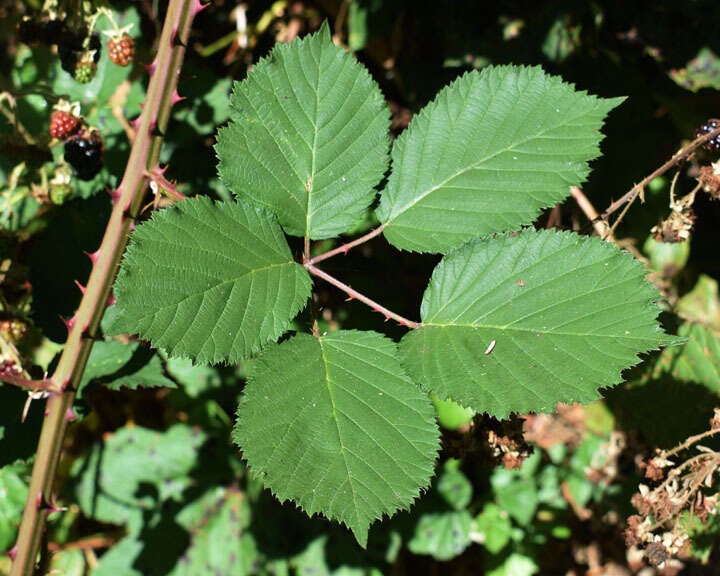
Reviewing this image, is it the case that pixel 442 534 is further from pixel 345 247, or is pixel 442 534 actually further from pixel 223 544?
pixel 345 247

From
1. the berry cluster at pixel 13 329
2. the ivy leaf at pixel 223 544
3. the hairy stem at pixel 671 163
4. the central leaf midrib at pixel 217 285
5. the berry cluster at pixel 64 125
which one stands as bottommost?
the ivy leaf at pixel 223 544

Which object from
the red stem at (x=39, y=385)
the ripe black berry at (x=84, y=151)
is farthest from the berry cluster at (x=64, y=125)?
the red stem at (x=39, y=385)

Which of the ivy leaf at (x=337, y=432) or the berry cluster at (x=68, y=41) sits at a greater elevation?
the berry cluster at (x=68, y=41)

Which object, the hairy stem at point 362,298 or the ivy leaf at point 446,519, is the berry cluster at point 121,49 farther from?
the ivy leaf at point 446,519

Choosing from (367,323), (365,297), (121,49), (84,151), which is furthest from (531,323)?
(121,49)

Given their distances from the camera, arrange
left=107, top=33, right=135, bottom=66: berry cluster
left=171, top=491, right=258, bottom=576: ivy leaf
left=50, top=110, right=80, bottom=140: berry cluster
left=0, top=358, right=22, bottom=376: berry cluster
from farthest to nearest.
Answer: left=171, top=491, right=258, bottom=576: ivy leaf < left=107, top=33, right=135, bottom=66: berry cluster < left=50, top=110, right=80, bottom=140: berry cluster < left=0, top=358, right=22, bottom=376: berry cluster

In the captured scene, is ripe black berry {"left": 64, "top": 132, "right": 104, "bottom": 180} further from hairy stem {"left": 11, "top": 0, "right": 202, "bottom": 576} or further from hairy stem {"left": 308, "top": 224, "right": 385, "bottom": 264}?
hairy stem {"left": 308, "top": 224, "right": 385, "bottom": 264}

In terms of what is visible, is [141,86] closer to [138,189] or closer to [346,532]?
[138,189]

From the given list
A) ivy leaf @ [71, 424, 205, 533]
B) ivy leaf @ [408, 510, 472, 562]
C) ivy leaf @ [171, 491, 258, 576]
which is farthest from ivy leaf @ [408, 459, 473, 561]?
ivy leaf @ [71, 424, 205, 533]
